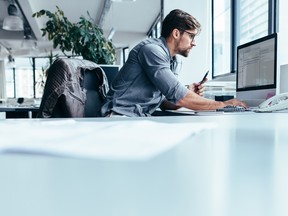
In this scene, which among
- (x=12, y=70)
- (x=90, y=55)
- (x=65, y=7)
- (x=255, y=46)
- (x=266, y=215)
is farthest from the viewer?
(x=12, y=70)

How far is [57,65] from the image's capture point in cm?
149

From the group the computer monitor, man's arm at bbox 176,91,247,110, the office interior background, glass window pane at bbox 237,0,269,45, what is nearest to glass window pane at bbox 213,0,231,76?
the office interior background

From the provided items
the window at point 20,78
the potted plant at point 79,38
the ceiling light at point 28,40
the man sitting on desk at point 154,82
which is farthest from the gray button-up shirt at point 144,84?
the window at point 20,78

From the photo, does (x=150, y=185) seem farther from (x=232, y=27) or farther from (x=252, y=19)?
(x=232, y=27)

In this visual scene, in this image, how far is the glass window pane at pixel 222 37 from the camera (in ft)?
11.0

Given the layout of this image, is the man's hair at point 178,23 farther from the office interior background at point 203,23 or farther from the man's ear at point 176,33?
the office interior background at point 203,23

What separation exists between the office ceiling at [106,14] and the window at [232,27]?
3.28 feet

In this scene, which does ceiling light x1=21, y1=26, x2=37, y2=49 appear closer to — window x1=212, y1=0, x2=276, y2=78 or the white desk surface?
window x1=212, y1=0, x2=276, y2=78

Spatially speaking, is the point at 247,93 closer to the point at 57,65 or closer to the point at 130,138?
the point at 57,65

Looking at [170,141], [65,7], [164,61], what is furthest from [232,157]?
[65,7]

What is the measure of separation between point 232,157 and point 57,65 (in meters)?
1.33

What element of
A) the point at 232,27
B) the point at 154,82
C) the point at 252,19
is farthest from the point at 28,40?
the point at 154,82

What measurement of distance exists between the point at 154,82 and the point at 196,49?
1.54m

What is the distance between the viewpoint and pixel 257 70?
1.63 m
